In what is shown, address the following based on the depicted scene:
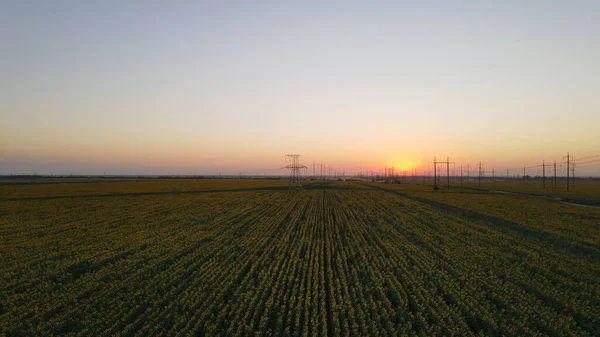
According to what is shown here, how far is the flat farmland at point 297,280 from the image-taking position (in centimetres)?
996

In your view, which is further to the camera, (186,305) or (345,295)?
(345,295)

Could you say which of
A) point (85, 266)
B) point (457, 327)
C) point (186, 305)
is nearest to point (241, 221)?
point (85, 266)

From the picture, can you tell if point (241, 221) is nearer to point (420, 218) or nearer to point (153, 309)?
point (420, 218)

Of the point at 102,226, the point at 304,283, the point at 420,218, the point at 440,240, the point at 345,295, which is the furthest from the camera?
the point at 420,218

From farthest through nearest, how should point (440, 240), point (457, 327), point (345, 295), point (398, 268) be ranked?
point (440, 240), point (398, 268), point (345, 295), point (457, 327)

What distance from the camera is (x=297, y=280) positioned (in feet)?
43.7

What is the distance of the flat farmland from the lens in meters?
9.96

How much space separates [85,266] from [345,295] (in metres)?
10.3

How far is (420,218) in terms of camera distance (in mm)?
31031

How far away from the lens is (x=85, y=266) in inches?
614

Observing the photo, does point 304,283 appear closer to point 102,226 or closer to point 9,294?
point 9,294

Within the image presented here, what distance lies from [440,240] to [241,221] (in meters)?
13.6

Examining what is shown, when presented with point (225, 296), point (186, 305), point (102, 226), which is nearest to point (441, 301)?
point (225, 296)

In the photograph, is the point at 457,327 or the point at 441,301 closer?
the point at 457,327
